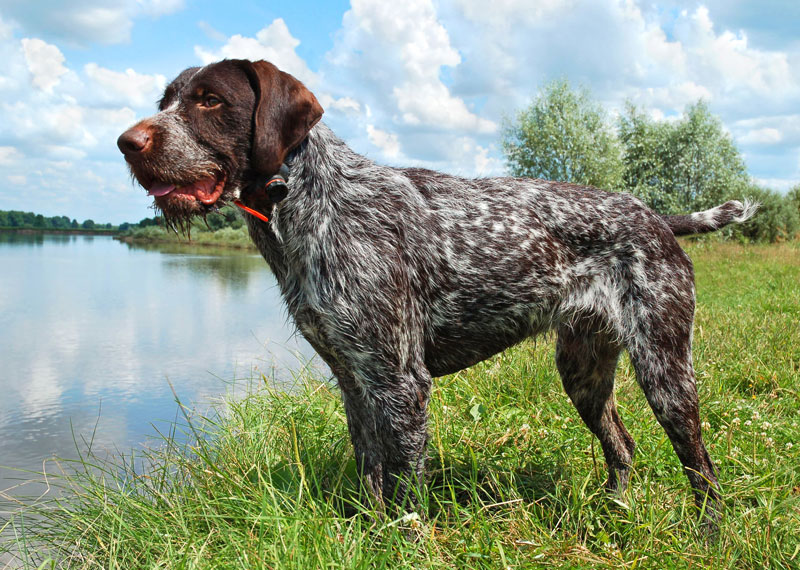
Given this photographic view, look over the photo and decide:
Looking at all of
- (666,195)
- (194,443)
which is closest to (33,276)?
(194,443)

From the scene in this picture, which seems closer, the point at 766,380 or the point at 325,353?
the point at 325,353

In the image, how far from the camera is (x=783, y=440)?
4.12m

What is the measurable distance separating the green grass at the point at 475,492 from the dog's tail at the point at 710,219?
116cm

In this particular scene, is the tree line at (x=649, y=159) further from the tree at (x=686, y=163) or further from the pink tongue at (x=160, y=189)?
the pink tongue at (x=160, y=189)

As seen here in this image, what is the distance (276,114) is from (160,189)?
649mm

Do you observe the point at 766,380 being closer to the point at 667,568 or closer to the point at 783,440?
the point at 783,440

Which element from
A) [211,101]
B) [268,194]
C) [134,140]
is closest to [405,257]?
[268,194]

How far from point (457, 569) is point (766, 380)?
4041 mm

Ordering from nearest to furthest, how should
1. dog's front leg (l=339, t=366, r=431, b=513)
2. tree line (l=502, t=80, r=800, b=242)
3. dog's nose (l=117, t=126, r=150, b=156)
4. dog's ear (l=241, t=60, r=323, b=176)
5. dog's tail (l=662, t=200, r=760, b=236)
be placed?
dog's nose (l=117, t=126, r=150, b=156) < dog's ear (l=241, t=60, r=323, b=176) < dog's front leg (l=339, t=366, r=431, b=513) < dog's tail (l=662, t=200, r=760, b=236) < tree line (l=502, t=80, r=800, b=242)

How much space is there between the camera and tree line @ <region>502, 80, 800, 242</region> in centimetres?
3005

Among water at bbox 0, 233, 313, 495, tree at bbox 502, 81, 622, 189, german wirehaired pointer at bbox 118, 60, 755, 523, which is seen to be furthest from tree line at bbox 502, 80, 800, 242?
german wirehaired pointer at bbox 118, 60, 755, 523

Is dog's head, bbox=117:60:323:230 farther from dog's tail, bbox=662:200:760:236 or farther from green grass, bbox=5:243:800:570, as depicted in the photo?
dog's tail, bbox=662:200:760:236

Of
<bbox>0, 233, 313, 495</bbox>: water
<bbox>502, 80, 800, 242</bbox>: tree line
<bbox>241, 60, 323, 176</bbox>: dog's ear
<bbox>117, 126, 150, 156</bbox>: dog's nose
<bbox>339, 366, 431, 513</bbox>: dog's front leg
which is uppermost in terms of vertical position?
<bbox>502, 80, 800, 242</bbox>: tree line

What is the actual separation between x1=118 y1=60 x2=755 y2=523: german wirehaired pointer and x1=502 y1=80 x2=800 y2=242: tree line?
2659cm
